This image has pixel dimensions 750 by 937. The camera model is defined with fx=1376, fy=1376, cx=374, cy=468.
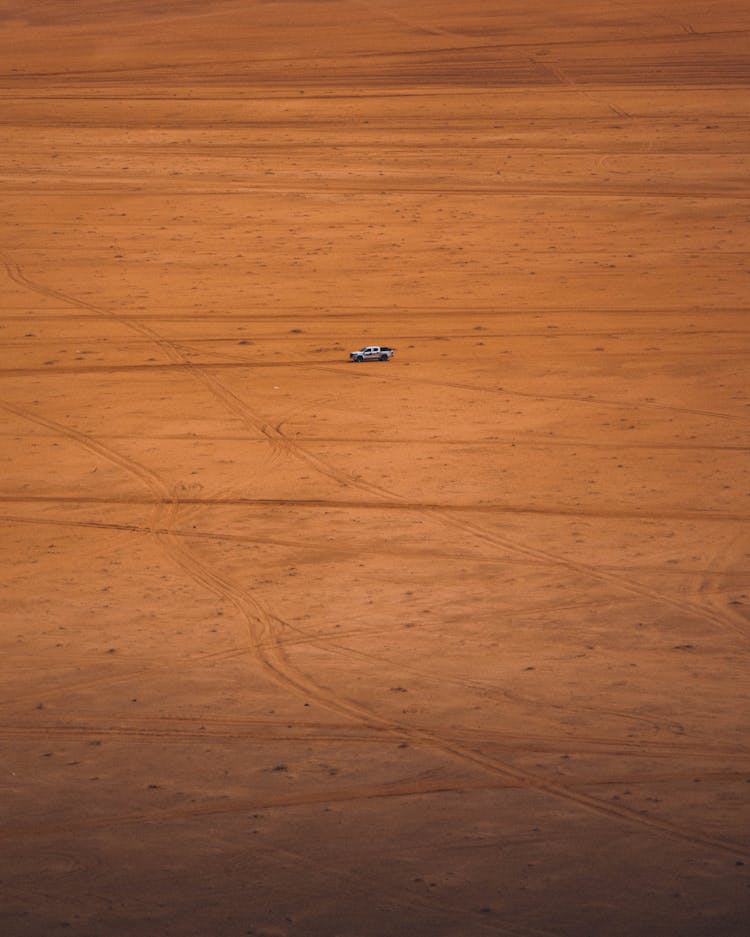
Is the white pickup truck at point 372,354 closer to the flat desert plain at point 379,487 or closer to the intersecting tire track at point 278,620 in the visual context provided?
the flat desert plain at point 379,487

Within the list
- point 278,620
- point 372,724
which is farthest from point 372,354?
point 372,724

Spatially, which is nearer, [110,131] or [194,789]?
[194,789]

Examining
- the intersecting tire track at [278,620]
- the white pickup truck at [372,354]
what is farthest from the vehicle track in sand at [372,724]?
the white pickup truck at [372,354]

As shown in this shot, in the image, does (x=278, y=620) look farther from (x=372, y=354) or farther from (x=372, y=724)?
(x=372, y=354)

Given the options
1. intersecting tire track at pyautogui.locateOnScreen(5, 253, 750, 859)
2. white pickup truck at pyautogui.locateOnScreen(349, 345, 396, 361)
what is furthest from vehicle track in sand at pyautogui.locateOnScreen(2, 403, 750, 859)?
white pickup truck at pyautogui.locateOnScreen(349, 345, 396, 361)

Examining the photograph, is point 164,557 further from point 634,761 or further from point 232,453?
point 634,761

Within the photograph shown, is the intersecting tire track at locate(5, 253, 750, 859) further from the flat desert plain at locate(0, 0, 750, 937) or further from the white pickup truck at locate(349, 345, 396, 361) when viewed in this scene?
the white pickup truck at locate(349, 345, 396, 361)

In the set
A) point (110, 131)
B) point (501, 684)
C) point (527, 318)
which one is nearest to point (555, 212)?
point (527, 318)

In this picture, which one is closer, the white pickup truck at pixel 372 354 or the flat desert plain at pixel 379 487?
the flat desert plain at pixel 379 487
